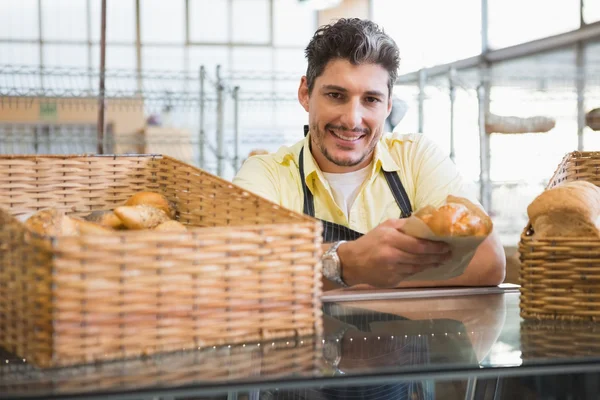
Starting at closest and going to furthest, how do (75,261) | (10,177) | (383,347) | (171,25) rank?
(75,261) < (383,347) < (10,177) < (171,25)

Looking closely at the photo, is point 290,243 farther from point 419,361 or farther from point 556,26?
point 556,26

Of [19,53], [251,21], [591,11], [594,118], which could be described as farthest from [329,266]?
[251,21]

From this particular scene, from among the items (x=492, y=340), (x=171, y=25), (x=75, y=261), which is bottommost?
(x=492, y=340)

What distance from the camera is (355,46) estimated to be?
1639 mm

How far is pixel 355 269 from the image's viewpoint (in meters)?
1.09

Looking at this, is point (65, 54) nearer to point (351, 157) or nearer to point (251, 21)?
point (251, 21)

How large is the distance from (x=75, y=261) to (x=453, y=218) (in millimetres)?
410

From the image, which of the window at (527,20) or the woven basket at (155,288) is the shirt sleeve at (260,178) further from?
the window at (527,20)

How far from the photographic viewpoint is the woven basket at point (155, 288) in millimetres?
662

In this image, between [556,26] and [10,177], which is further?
→ [556,26]

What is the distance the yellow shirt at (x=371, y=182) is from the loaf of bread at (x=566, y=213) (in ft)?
2.41

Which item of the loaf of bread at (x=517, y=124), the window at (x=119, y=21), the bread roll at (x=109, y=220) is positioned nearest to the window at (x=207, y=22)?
the window at (x=119, y=21)

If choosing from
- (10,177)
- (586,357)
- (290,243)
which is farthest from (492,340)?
(10,177)

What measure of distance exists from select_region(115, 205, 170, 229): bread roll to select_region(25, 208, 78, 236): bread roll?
109 mm
